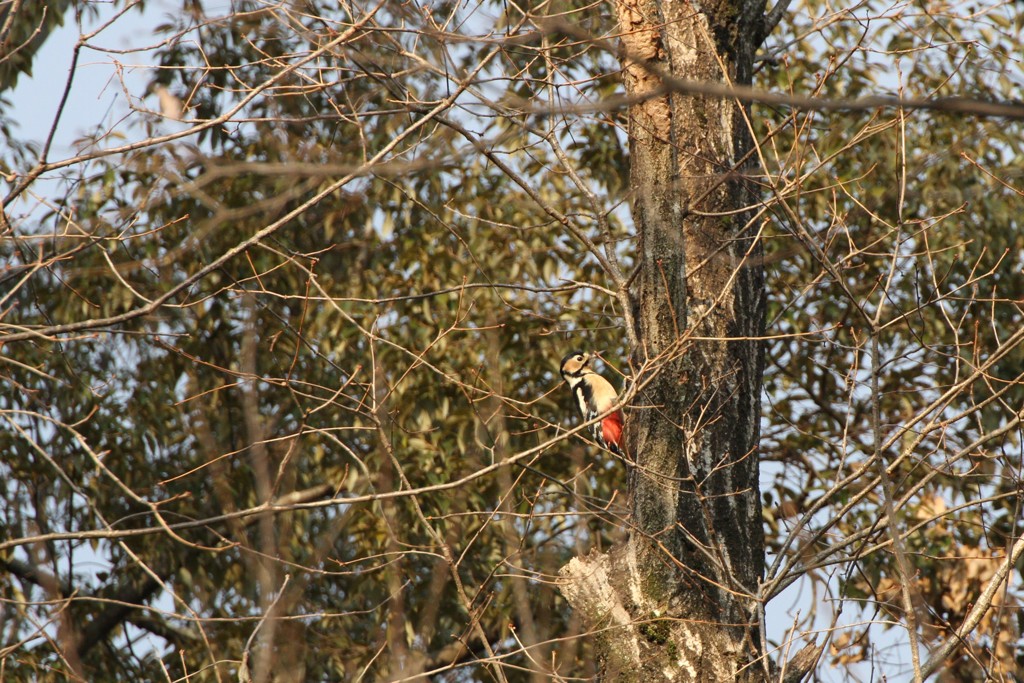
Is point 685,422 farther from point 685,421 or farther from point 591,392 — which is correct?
point 591,392

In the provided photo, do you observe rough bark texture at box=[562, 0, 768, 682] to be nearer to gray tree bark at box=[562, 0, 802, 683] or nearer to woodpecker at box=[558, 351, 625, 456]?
gray tree bark at box=[562, 0, 802, 683]

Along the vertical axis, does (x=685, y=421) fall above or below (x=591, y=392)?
below

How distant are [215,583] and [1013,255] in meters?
4.13

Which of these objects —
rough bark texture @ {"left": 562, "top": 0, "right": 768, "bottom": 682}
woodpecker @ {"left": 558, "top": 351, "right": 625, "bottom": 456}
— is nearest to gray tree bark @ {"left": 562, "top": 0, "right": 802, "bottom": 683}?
rough bark texture @ {"left": 562, "top": 0, "right": 768, "bottom": 682}

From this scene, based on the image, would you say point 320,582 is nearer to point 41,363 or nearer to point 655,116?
point 41,363

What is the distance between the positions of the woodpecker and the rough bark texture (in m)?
1.49

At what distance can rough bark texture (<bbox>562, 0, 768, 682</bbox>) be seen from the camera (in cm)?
293

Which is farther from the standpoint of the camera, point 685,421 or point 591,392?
point 591,392

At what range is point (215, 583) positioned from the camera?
5.57 meters

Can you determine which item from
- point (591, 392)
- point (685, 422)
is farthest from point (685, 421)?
point (591, 392)

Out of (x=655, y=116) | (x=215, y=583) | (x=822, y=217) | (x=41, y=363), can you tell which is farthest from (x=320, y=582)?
(x=655, y=116)

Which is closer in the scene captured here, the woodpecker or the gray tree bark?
the gray tree bark

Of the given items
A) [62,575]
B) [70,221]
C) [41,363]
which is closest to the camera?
[70,221]

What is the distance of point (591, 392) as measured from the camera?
565 centimetres
